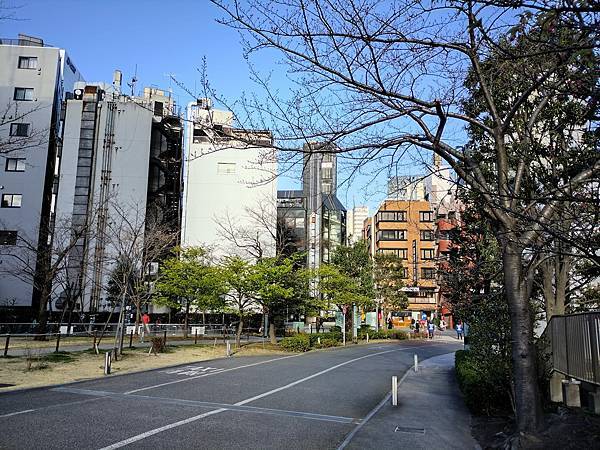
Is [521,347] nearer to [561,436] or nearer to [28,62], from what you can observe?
[561,436]

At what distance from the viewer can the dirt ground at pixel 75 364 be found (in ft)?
46.9

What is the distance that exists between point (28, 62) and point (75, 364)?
113ft

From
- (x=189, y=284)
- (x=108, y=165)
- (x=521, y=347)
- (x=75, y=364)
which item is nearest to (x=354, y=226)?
(x=108, y=165)

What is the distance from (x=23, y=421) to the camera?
8.91m

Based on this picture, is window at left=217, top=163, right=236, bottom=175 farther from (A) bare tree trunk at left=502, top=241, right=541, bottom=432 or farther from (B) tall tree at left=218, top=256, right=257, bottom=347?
(A) bare tree trunk at left=502, top=241, right=541, bottom=432

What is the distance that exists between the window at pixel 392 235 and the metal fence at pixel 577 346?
71154mm

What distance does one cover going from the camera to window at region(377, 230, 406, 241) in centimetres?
8162

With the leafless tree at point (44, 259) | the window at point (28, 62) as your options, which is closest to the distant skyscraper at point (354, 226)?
the leafless tree at point (44, 259)

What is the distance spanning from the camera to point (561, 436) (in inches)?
248

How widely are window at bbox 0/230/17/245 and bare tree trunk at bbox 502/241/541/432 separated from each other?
133 feet

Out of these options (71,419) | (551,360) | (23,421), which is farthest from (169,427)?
(551,360)

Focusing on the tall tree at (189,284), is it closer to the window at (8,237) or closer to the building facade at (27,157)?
the building facade at (27,157)

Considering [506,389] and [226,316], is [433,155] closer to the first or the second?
[506,389]

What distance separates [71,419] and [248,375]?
8.33m
